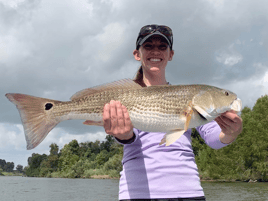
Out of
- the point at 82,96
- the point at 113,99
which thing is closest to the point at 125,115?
the point at 113,99

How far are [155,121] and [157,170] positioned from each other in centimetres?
60

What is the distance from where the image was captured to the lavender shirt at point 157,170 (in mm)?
3246

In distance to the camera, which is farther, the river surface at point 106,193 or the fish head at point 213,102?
the river surface at point 106,193

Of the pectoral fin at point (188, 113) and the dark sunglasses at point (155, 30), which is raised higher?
the dark sunglasses at point (155, 30)

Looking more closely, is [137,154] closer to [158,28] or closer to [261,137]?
[158,28]

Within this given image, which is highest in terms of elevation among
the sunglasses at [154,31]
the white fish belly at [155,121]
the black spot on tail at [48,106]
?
the sunglasses at [154,31]

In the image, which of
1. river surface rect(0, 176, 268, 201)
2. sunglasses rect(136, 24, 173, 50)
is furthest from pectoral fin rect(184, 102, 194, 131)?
river surface rect(0, 176, 268, 201)

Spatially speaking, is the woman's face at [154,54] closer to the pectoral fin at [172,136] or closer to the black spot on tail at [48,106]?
the pectoral fin at [172,136]

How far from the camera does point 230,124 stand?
3469 millimetres

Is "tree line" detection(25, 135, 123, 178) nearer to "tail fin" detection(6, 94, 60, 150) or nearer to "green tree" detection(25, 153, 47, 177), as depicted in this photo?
"green tree" detection(25, 153, 47, 177)

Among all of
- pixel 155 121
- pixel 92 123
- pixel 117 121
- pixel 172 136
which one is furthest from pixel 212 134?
pixel 92 123

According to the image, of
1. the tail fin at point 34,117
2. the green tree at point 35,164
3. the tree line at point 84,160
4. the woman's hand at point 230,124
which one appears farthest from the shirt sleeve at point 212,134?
the green tree at point 35,164

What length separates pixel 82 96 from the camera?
3.82m

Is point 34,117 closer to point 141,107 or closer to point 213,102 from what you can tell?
point 141,107
